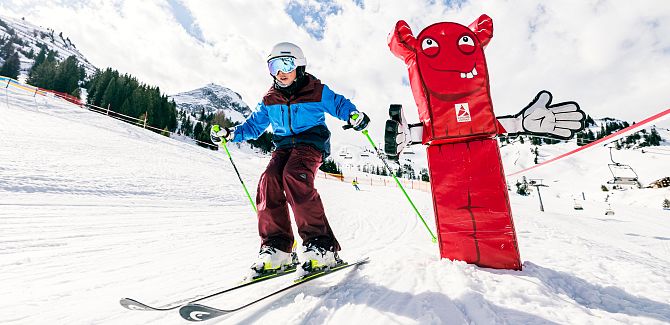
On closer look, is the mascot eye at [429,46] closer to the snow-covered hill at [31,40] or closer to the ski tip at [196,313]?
the ski tip at [196,313]

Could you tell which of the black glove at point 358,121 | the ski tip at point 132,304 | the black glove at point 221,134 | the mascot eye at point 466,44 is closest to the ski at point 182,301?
the ski tip at point 132,304

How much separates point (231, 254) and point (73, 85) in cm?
7550

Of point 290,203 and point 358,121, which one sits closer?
point 290,203

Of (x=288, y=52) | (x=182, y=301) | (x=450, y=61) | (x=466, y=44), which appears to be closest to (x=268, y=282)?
(x=182, y=301)

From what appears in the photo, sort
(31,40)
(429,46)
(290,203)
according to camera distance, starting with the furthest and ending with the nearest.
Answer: (31,40)
(429,46)
(290,203)

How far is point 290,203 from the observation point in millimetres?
2361

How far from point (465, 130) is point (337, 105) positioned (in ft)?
3.52

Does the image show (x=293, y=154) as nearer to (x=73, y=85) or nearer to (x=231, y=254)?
(x=231, y=254)

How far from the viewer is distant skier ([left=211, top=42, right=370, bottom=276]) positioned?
2.30 metres

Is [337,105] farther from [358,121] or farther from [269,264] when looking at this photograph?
[269,264]

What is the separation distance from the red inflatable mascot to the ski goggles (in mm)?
957

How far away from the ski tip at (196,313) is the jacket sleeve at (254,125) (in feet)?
5.87

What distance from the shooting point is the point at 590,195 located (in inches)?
2963

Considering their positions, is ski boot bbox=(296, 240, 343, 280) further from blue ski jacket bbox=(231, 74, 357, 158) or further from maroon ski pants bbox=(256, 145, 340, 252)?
blue ski jacket bbox=(231, 74, 357, 158)
